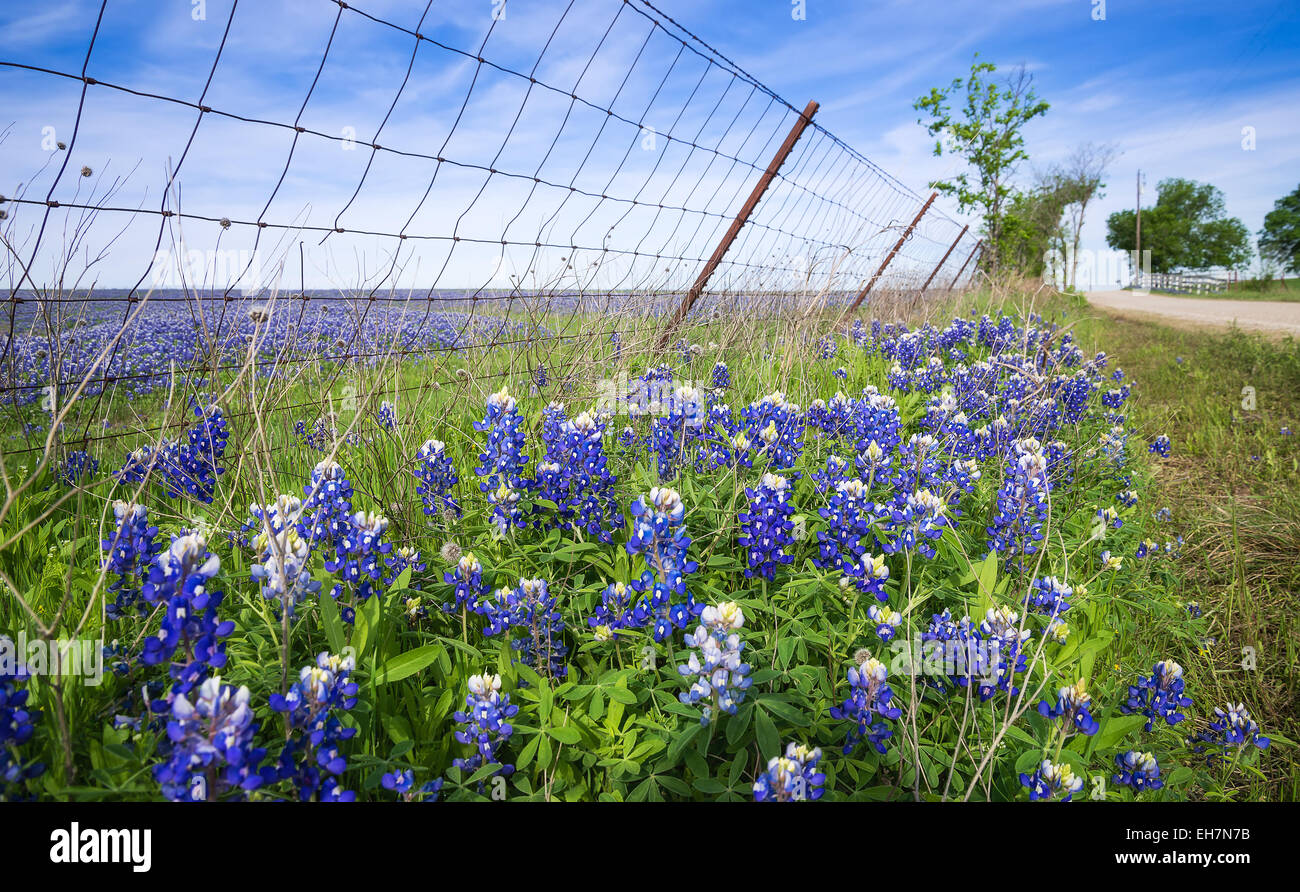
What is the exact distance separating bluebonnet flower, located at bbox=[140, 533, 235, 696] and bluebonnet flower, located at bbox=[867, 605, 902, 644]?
1.40 metres

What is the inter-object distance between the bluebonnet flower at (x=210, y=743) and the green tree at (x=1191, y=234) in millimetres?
87409

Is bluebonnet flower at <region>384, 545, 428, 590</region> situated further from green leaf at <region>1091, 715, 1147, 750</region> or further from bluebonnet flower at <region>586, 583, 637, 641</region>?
green leaf at <region>1091, 715, 1147, 750</region>

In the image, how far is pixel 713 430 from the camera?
274 centimetres

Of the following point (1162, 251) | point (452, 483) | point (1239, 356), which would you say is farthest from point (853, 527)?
point (1162, 251)

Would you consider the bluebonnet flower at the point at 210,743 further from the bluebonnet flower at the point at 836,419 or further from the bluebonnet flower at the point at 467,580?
the bluebonnet flower at the point at 836,419

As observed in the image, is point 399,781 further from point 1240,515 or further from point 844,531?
point 1240,515

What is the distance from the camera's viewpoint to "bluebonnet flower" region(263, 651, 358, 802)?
3.71 ft

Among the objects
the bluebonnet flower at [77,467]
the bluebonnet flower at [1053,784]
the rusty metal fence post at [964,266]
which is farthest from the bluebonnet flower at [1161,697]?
the rusty metal fence post at [964,266]

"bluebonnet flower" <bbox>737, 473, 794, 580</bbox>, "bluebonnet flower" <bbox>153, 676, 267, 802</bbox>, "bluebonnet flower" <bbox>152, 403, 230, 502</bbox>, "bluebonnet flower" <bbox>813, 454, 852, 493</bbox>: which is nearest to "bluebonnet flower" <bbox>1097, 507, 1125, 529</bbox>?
"bluebonnet flower" <bbox>813, 454, 852, 493</bbox>

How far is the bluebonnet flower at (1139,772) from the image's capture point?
1616 mm

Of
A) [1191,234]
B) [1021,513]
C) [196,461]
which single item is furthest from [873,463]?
[1191,234]
